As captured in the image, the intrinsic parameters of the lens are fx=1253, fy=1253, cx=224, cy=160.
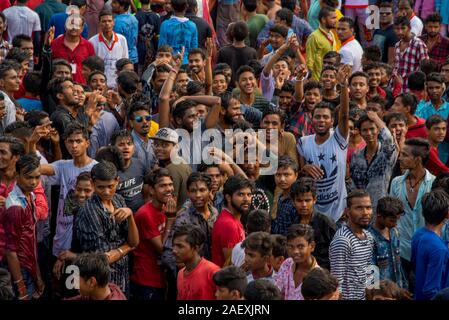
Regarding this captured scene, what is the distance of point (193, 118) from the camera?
36.9 ft

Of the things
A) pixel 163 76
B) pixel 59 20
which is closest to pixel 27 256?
pixel 163 76

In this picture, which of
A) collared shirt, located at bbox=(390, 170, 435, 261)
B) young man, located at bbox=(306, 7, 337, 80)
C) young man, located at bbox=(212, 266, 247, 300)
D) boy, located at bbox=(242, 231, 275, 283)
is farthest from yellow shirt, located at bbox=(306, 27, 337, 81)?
young man, located at bbox=(212, 266, 247, 300)

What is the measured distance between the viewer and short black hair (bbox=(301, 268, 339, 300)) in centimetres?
805

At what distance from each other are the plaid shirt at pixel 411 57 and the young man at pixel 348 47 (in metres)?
0.48

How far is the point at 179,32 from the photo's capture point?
14.6 m

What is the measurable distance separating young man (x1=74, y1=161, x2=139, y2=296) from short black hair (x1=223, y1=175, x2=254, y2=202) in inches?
32.3

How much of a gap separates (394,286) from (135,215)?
2.52m

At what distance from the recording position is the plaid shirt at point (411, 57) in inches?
591

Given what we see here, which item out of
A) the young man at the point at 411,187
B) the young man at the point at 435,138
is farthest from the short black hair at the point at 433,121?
the young man at the point at 411,187

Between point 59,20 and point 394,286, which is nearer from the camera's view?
point 394,286

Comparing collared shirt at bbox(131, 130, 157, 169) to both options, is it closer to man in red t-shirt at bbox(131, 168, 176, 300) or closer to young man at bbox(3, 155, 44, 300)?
man in red t-shirt at bbox(131, 168, 176, 300)
